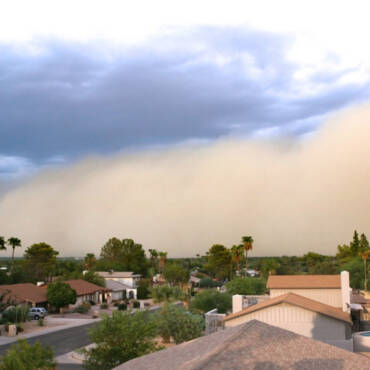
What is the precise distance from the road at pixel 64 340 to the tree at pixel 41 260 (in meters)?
67.9

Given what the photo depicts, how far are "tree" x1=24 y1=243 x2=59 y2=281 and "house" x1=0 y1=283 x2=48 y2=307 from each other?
45399 millimetres

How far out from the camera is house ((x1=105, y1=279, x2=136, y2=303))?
9889 cm

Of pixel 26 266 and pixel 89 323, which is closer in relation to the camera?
pixel 89 323

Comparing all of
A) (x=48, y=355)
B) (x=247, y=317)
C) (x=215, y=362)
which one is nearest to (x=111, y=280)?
(x=247, y=317)

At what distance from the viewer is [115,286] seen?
104 metres

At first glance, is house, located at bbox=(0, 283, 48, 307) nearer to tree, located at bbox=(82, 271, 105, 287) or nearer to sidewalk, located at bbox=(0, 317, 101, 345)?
sidewalk, located at bbox=(0, 317, 101, 345)

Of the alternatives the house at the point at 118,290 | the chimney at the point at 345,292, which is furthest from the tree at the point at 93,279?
the chimney at the point at 345,292

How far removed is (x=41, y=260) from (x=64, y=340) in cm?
7892

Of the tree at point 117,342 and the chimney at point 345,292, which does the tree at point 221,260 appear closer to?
the chimney at point 345,292

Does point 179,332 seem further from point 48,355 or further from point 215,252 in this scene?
point 215,252

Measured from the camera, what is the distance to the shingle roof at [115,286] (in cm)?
10119

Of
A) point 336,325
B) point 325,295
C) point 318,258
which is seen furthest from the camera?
point 318,258

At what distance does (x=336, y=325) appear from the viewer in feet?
98.1

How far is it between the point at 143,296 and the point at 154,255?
60955mm
